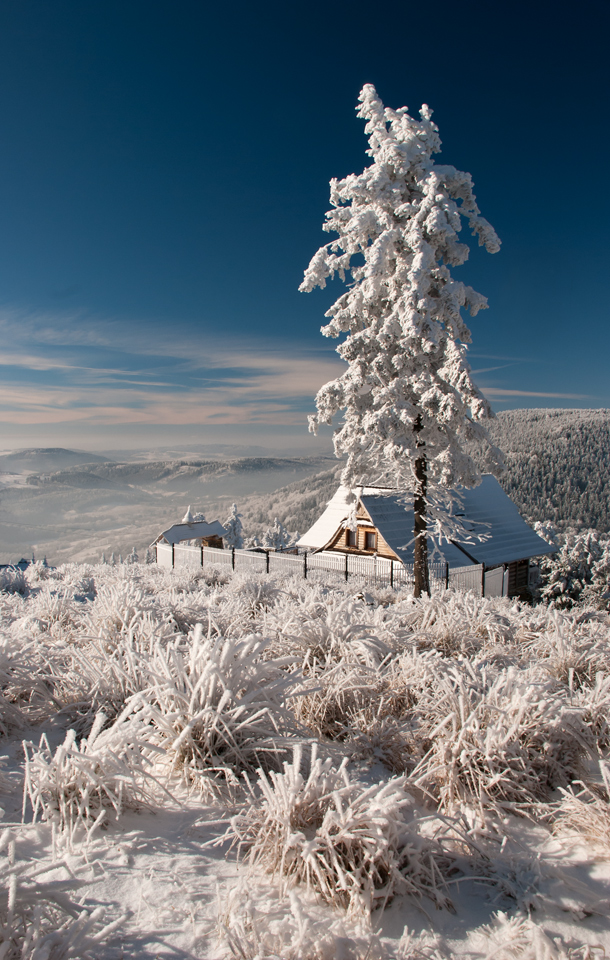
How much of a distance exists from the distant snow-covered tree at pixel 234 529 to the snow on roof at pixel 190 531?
18.4 meters

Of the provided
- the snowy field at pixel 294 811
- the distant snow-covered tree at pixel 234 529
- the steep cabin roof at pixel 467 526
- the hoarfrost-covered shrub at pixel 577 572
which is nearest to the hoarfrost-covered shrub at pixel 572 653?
the snowy field at pixel 294 811

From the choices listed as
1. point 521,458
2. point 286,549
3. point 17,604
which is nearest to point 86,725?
point 17,604

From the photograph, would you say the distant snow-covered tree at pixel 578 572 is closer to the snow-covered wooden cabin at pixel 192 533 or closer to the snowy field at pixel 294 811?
the snow-covered wooden cabin at pixel 192 533

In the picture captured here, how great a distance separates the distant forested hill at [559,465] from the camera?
72875 millimetres

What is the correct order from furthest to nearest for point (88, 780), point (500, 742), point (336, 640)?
point (336, 640) → point (500, 742) → point (88, 780)

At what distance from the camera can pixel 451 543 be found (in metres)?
19.4

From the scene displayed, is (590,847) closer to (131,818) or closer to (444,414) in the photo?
(131,818)

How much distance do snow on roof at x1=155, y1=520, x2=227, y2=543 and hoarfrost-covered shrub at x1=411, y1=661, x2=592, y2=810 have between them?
21194mm

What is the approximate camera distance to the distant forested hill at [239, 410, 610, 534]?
6850cm

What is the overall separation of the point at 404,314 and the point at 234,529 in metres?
38.6

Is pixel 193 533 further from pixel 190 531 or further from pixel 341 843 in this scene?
pixel 341 843

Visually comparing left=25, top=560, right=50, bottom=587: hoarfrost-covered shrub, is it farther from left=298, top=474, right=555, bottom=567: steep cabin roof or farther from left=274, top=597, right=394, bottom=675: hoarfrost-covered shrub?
left=298, top=474, right=555, bottom=567: steep cabin roof

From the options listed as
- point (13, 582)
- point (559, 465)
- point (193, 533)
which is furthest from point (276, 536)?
point (559, 465)

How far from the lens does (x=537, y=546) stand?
21.6 meters
